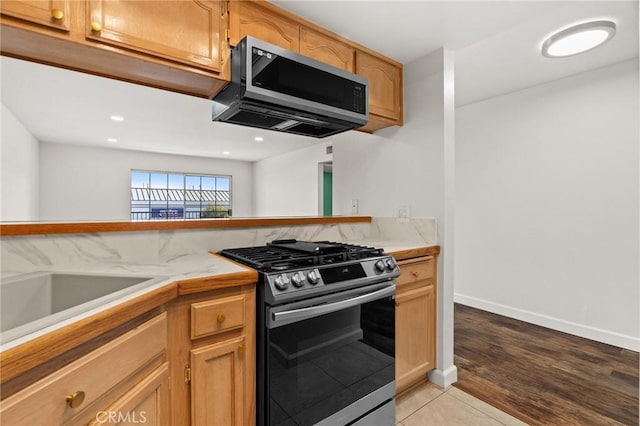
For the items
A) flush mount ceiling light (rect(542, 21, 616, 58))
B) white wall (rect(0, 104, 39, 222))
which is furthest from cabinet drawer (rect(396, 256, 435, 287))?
white wall (rect(0, 104, 39, 222))

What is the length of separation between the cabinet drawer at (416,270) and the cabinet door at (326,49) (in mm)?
1326

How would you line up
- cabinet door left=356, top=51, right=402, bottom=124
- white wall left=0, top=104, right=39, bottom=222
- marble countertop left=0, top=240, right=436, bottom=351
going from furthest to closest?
cabinet door left=356, top=51, right=402, bottom=124 → white wall left=0, top=104, right=39, bottom=222 → marble countertop left=0, top=240, right=436, bottom=351

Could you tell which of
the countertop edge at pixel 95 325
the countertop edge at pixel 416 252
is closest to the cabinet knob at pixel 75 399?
the countertop edge at pixel 95 325

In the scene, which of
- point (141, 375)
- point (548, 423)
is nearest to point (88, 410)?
point (141, 375)

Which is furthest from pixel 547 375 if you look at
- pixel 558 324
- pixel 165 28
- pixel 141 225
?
pixel 165 28

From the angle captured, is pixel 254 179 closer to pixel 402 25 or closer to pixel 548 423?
pixel 402 25

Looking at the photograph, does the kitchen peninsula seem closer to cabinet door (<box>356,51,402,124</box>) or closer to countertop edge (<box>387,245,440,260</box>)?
countertop edge (<box>387,245,440,260</box>)

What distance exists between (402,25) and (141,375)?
7.10 ft

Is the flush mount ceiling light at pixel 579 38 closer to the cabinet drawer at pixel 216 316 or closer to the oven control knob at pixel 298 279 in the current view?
the oven control knob at pixel 298 279

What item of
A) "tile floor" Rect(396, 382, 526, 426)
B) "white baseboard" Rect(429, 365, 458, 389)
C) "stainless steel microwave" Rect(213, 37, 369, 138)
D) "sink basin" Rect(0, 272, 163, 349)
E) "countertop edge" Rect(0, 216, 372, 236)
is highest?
"stainless steel microwave" Rect(213, 37, 369, 138)

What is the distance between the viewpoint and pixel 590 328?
2748 mm

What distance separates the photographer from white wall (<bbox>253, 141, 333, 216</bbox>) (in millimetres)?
Answer: 3295

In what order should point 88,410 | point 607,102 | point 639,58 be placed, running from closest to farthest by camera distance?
point 88,410 → point 639,58 → point 607,102

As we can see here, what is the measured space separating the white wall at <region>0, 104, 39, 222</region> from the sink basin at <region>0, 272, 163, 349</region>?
2.94ft
